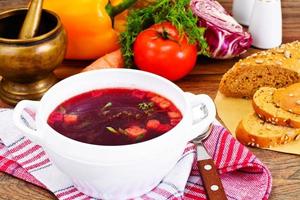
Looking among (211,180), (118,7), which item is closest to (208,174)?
(211,180)

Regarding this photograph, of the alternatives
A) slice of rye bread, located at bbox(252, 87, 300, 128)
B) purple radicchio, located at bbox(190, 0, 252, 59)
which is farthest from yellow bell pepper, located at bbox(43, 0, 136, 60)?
slice of rye bread, located at bbox(252, 87, 300, 128)

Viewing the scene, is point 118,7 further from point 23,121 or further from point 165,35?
point 23,121

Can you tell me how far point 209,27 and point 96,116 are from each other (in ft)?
2.15

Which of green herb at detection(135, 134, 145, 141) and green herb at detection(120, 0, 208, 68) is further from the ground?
green herb at detection(135, 134, 145, 141)

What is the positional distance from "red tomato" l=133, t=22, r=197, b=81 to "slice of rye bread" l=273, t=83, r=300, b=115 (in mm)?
263

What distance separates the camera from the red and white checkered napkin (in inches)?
45.5

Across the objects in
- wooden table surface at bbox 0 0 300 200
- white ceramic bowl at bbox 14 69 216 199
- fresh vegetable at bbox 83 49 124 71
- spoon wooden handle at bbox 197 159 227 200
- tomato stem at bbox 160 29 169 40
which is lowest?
wooden table surface at bbox 0 0 300 200

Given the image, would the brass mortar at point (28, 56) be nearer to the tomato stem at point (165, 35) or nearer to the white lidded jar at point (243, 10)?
the tomato stem at point (165, 35)

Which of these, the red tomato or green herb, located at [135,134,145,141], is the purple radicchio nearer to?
the red tomato

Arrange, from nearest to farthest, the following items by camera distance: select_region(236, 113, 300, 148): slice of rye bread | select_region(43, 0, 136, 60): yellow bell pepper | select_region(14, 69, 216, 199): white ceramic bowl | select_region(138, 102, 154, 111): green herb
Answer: select_region(14, 69, 216, 199): white ceramic bowl
select_region(138, 102, 154, 111): green herb
select_region(236, 113, 300, 148): slice of rye bread
select_region(43, 0, 136, 60): yellow bell pepper

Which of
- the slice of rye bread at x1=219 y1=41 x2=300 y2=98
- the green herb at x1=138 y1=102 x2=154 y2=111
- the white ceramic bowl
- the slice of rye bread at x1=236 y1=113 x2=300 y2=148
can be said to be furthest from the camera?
the slice of rye bread at x1=219 y1=41 x2=300 y2=98

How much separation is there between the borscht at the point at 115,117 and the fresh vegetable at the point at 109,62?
407 millimetres

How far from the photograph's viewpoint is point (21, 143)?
130 cm

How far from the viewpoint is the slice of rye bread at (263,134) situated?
133 centimetres
